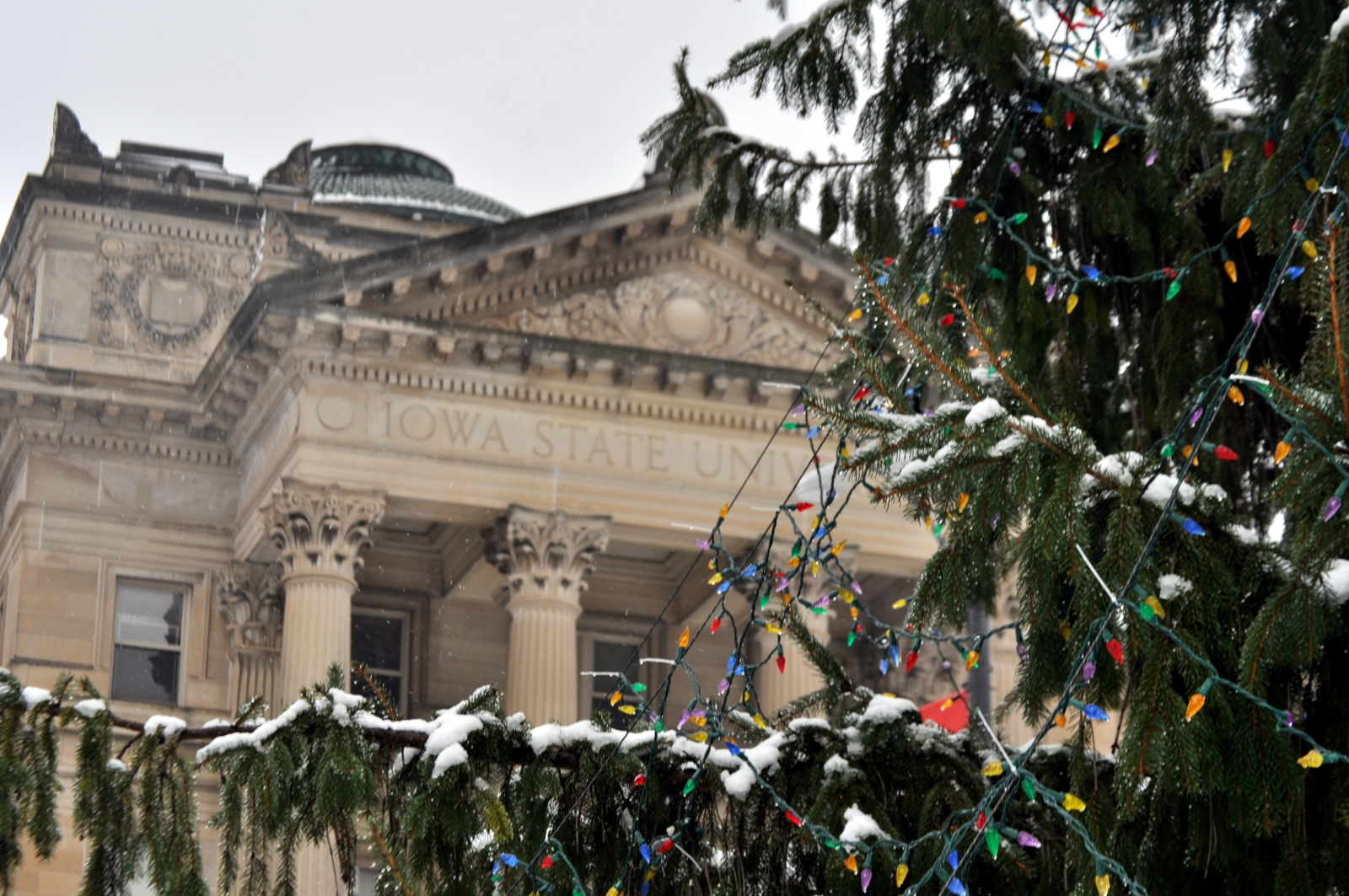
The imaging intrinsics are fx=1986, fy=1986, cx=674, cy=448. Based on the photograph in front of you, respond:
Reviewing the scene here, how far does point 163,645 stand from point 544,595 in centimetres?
603

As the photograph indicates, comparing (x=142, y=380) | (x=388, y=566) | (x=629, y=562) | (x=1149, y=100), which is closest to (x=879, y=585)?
(x=629, y=562)

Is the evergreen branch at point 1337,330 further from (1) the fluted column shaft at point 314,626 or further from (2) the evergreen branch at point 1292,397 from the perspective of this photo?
(1) the fluted column shaft at point 314,626

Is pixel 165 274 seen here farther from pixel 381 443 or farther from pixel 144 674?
pixel 381 443

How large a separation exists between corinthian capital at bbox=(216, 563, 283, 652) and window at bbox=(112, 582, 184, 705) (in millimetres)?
790

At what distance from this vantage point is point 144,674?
2600 centimetres

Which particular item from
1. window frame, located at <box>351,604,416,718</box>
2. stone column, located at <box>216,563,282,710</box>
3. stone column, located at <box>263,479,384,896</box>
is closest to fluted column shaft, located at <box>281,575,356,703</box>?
stone column, located at <box>263,479,384,896</box>

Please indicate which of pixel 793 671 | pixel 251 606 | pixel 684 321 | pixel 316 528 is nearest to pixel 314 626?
pixel 316 528

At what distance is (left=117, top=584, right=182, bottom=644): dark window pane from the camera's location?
26.3 m

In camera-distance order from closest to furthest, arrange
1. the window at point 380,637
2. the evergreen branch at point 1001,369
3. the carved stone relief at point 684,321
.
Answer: the evergreen branch at point 1001,369
the carved stone relief at point 684,321
the window at point 380,637

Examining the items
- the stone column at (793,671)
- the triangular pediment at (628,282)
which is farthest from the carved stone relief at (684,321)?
the stone column at (793,671)

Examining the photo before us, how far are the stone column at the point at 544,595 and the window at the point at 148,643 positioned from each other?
4965 millimetres

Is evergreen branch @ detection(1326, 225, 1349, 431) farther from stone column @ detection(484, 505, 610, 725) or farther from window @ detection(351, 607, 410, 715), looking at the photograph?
window @ detection(351, 607, 410, 715)

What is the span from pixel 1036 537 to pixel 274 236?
Result: 23559mm

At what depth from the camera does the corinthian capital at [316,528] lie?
2283 cm
